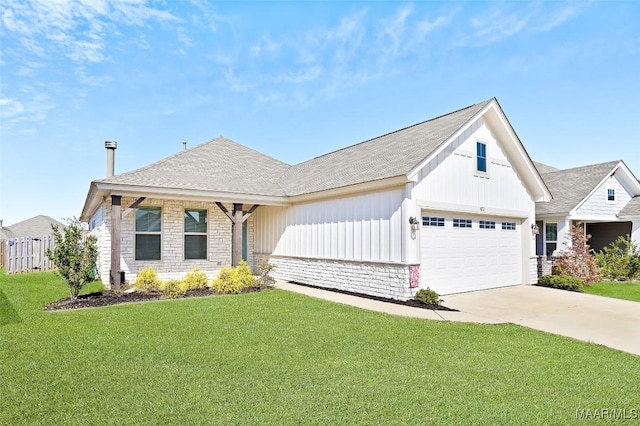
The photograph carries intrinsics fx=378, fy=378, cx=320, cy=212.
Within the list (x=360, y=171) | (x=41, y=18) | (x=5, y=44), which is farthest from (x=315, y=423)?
(x=5, y=44)

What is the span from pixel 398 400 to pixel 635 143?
20031mm

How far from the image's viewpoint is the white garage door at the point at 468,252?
1084 centimetres

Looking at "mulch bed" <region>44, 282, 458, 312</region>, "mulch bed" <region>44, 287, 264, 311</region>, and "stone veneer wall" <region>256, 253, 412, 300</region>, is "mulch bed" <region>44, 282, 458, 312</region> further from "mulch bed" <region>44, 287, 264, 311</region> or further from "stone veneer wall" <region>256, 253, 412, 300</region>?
"stone veneer wall" <region>256, 253, 412, 300</region>

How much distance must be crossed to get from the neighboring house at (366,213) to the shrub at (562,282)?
50 centimetres

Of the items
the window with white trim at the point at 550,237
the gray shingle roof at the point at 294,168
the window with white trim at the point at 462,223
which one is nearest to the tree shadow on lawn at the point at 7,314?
the gray shingle roof at the point at 294,168

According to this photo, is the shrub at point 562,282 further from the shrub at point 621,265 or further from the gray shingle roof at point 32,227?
the gray shingle roof at point 32,227

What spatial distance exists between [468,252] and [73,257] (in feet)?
36.8

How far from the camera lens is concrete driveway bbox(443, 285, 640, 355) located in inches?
277

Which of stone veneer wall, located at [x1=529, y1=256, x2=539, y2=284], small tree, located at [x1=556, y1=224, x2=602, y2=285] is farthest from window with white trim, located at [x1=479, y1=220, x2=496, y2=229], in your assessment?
small tree, located at [x1=556, y1=224, x2=602, y2=285]

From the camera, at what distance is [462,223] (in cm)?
1191

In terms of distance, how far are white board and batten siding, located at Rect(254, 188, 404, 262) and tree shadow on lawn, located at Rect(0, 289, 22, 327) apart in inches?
314

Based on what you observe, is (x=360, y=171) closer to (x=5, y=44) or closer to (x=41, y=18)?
(x=41, y=18)

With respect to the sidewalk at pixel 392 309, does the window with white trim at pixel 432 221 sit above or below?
above

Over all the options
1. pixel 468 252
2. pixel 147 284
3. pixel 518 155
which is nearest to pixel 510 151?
pixel 518 155
